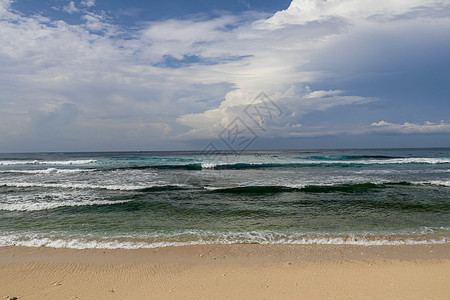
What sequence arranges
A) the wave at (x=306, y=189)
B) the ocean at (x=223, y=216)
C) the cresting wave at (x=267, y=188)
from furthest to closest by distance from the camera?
the cresting wave at (x=267, y=188)
the wave at (x=306, y=189)
the ocean at (x=223, y=216)

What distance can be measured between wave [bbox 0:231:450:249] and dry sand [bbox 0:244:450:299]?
0.80 feet

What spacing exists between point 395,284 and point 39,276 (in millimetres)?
6542

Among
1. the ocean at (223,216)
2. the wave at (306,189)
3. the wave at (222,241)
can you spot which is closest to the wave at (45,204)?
the ocean at (223,216)

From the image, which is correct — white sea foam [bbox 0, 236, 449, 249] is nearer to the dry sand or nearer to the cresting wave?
the dry sand

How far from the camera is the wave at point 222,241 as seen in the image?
6094 mm

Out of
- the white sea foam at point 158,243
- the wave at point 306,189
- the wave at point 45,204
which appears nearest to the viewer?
the white sea foam at point 158,243

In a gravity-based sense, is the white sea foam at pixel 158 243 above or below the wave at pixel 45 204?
below

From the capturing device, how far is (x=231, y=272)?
4.72 meters

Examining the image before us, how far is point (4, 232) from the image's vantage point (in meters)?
7.11

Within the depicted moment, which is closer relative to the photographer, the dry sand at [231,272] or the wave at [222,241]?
the dry sand at [231,272]

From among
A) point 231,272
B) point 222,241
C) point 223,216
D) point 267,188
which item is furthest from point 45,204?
point 267,188

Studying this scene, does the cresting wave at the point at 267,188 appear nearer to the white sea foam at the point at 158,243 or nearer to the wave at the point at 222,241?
the wave at the point at 222,241

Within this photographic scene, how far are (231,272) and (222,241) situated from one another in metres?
1.56

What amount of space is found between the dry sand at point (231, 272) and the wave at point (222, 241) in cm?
24
